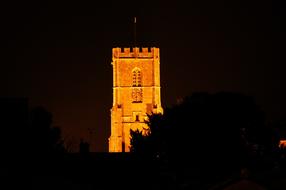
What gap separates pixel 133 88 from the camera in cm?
11000

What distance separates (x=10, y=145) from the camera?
166 ft

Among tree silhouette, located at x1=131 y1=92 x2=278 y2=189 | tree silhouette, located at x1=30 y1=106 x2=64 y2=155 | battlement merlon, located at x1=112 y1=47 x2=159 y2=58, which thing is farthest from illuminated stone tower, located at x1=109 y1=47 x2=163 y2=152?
tree silhouette, located at x1=30 y1=106 x2=64 y2=155

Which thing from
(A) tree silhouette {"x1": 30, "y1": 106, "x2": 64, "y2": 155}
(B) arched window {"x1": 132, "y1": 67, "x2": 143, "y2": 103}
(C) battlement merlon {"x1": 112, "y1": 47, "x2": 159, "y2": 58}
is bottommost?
(A) tree silhouette {"x1": 30, "y1": 106, "x2": 64, "y2": 155}

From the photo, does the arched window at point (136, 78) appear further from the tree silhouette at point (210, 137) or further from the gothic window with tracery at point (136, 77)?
the tree silhouette at point (210, 137)

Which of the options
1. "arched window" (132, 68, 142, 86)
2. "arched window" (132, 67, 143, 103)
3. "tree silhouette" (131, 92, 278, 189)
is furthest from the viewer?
"arched window" (132, 68, 142, 86)

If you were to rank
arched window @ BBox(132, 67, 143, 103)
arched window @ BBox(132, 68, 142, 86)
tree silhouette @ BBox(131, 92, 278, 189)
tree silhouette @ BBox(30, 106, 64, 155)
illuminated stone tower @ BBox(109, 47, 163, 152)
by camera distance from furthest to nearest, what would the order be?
arched window @ BBox(132, 68, 142, 86) < arched window @ BBox(132, 67, 143, 103) < illuminated stone tower @ BBox(109, 47, 163, 152) < tree silhouette @ BBox(131, 92, 278, 189) < tree silhouette @ BBox(30, 106, 64, 155)

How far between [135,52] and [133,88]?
384 cm

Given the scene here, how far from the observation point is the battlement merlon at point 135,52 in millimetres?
111500

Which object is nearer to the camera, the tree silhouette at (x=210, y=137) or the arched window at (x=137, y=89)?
the tree silhouette at (x=210, y=137)

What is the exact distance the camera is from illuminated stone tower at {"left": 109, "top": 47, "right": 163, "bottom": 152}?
108188 millimetres

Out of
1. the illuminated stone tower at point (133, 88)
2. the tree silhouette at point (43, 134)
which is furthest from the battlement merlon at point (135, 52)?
the tree silhouette at point (43, 134)

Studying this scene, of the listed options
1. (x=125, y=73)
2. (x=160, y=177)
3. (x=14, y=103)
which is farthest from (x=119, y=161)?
(x=125, y=73)

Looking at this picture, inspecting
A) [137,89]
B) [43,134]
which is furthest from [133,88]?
[43,134]

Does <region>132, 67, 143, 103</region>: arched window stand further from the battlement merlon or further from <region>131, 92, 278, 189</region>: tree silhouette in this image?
<region>131, 92, 278, 189</region>: tree silhouette
